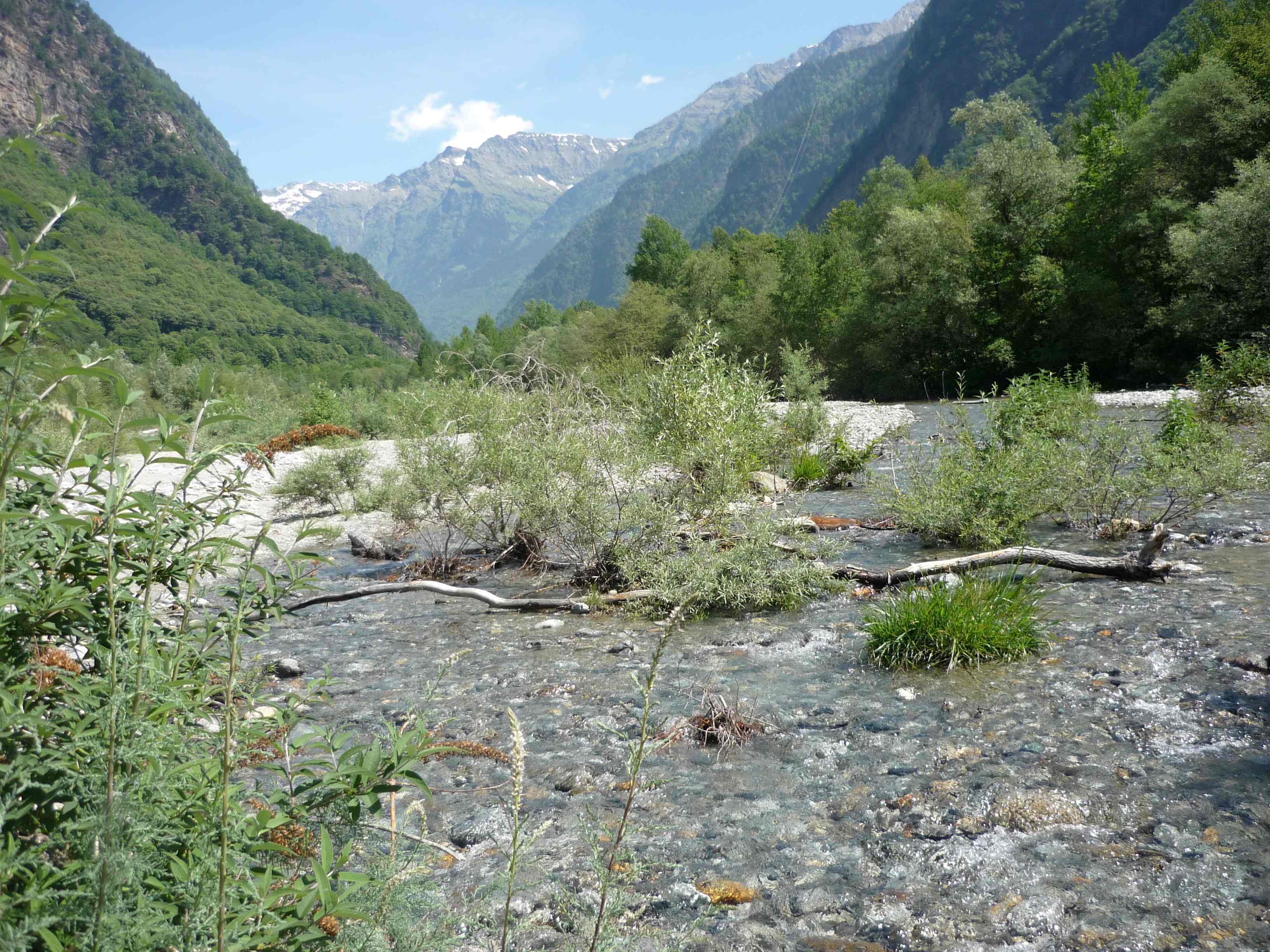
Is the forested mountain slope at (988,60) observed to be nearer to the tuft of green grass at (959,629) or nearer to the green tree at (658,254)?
the green tree at (658,254)

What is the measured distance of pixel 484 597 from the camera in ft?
31.1

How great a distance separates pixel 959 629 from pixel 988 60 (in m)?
180

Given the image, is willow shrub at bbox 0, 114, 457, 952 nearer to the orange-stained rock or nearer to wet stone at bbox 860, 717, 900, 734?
the orange-stained rock

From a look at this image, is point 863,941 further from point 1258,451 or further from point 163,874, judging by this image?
point 1258,451

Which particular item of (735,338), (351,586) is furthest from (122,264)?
(351,586)

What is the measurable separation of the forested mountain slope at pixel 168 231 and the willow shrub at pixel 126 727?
82.4 meters

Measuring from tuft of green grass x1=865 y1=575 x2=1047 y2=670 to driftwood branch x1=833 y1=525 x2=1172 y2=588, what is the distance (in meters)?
1.02

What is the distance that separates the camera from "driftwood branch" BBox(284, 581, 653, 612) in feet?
30.9

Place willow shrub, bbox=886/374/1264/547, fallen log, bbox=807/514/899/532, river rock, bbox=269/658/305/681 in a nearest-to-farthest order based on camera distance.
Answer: river rock, bbox=269/658/305/681 < willow shrub, bbox=886/374/1264/547 < fallen log, bbox=807/514/899/532

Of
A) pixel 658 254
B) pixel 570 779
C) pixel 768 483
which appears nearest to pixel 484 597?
pixel 570 779

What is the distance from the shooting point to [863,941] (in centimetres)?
365

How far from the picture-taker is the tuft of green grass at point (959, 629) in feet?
22.6

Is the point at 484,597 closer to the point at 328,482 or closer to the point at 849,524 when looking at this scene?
the point at 849,524

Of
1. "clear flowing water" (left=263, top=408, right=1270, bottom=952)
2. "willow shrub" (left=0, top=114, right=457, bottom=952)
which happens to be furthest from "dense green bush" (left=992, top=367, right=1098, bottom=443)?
"willow shrub" (left=0, top=114, right=457, bottom=952)
